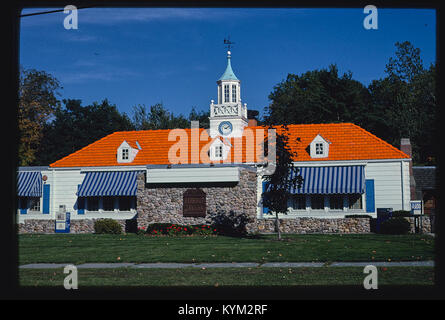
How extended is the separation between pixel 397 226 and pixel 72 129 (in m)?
33.8

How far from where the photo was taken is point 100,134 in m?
52.3

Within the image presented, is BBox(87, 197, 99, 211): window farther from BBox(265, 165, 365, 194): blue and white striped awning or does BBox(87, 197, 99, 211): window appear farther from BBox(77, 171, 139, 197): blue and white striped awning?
BBox(265, 165, 365, 194): blue and white striped awning

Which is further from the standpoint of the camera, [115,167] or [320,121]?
[320,121]

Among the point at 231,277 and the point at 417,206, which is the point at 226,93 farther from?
the point at 231,277

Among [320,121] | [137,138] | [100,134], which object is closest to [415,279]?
[137,138]

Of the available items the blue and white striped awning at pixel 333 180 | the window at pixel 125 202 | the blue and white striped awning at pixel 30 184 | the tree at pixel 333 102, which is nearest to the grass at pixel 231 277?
the blue and white striped awning at pixel 333 180

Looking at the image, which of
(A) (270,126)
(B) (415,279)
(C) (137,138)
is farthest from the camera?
(C) (137,138)

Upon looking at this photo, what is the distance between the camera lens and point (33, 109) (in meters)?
50.4

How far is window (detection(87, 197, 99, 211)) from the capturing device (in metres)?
37.9

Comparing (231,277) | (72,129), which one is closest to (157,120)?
(72,129)

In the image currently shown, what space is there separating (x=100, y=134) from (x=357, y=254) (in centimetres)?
3881

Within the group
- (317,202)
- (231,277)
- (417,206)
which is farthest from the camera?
(317,202)

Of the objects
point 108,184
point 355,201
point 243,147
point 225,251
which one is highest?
point 243,147
